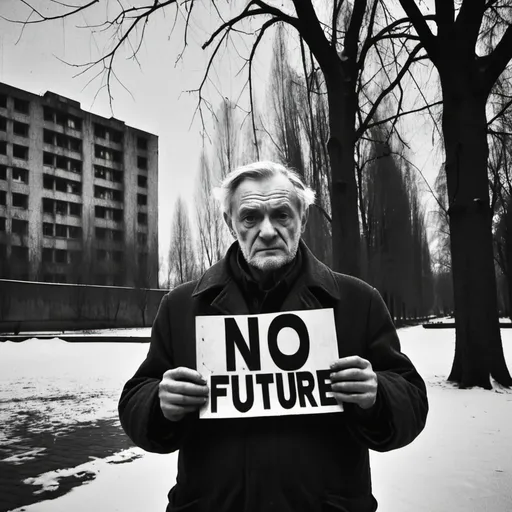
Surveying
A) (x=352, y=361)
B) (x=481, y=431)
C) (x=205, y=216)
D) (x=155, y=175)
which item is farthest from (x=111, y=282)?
(x=352, y=361)

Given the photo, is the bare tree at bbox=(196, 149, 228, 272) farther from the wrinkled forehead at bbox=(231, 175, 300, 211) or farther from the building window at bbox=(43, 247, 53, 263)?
the building window at bbox=(43, 247, 53, 263)

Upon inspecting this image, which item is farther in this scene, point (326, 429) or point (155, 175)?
point (155, 175)

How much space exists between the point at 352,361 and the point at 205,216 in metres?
18.6

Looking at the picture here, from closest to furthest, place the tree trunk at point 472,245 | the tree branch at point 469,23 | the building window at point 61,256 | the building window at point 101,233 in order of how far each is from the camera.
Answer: the tree trunk at point 472,245, the tree branch at point 469,23, the building window at point 61,256, the building window at point 101,233

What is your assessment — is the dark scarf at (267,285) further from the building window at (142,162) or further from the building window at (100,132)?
the building window at (142,162)

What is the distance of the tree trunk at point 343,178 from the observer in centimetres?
696

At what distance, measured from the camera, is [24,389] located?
8.09 m

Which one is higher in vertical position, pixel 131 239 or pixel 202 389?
pixel 131 239

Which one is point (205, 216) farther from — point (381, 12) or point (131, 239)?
point (131, 239)

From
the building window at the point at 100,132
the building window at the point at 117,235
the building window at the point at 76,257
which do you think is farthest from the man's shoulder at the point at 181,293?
the building window at the point at 117,235

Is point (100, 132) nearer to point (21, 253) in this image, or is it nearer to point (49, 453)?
point (21, 253)

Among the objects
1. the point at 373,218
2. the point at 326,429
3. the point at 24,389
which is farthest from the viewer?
the point at 373,218

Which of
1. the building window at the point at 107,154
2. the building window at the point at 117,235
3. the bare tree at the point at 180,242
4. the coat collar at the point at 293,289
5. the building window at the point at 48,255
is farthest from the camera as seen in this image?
the building window at the point at 117,235

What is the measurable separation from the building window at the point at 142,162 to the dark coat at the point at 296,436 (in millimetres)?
46619
